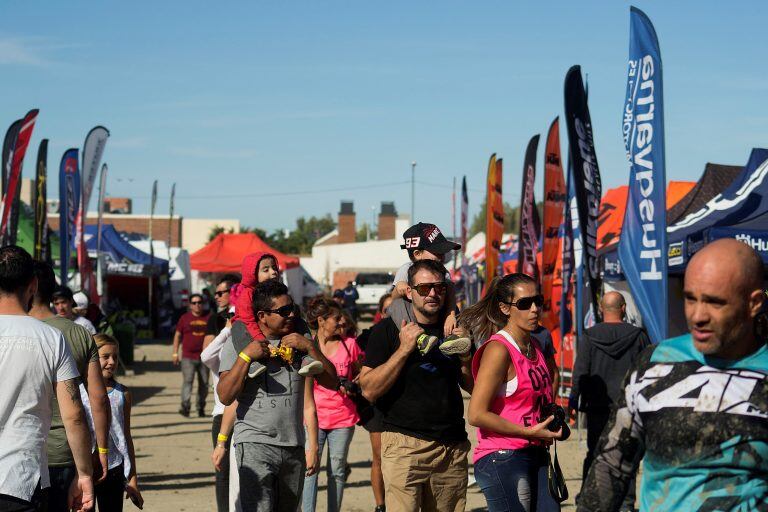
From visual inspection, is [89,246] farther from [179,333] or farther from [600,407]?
[600,407]

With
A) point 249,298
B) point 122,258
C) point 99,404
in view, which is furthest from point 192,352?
point 122,258

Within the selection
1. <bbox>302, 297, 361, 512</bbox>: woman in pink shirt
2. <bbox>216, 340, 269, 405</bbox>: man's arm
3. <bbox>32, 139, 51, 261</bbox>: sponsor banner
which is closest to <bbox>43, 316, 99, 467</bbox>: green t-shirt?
<bbox>216, 340, 269, 405</bbox>: man's arm

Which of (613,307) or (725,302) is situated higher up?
(725,302)

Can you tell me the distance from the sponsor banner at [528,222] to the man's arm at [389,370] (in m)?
9.59

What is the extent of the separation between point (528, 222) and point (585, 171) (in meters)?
5.07

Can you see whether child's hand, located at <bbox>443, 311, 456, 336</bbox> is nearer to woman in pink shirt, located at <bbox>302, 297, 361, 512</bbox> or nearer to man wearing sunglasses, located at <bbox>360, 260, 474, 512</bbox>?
man wearing sunglasses, located at <bbox>360, 260, 474, 512</bbox>

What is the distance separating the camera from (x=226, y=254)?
37.2 metres

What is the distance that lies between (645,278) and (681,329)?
252 inches

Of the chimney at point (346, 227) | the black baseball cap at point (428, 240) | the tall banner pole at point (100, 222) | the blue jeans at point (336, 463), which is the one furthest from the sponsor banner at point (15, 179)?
the chimney at point (346, 227)

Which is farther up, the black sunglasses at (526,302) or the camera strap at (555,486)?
the black sunglasses at (526,302)

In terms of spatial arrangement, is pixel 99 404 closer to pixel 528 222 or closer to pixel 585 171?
pixel 585 171

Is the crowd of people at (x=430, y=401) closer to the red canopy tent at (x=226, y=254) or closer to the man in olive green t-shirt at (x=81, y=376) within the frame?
the man in olive green t-shirt at (x=81, y=376)

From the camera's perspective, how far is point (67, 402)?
4516 millimetres

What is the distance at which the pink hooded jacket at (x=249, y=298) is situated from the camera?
5.89 metres
